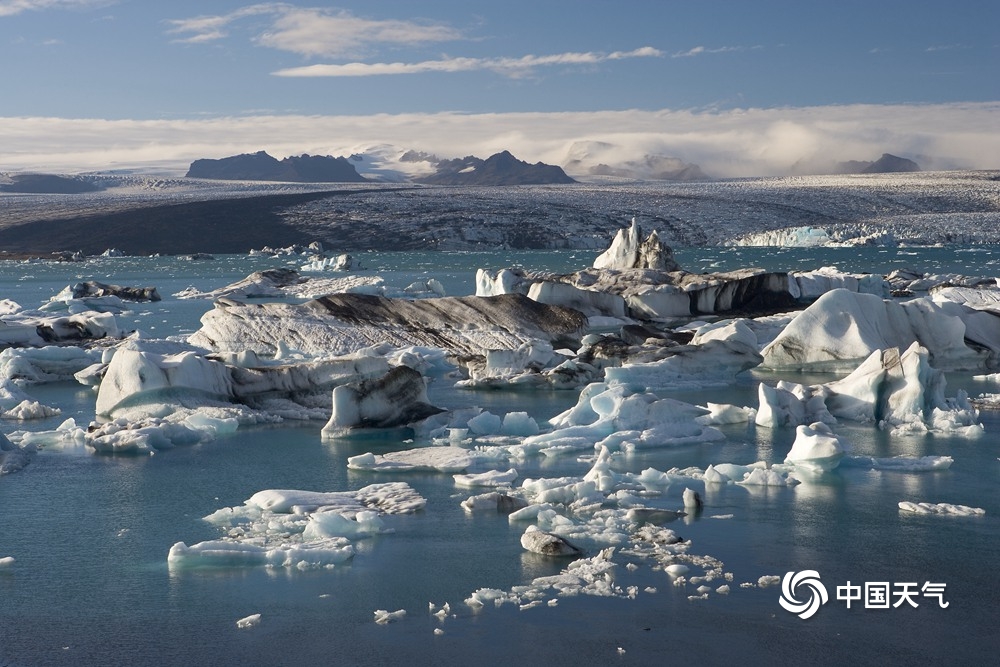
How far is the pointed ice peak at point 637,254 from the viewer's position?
1057 inches

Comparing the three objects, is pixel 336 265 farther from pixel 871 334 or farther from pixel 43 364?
pixel 871 334

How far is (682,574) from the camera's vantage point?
672 centimetres

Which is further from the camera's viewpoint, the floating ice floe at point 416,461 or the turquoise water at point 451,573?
the floating ice floe at point 416,461

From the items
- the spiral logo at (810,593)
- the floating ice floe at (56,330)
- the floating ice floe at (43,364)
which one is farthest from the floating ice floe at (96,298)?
the spiral logo at (810,593)

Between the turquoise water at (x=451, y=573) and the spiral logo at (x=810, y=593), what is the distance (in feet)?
0.28

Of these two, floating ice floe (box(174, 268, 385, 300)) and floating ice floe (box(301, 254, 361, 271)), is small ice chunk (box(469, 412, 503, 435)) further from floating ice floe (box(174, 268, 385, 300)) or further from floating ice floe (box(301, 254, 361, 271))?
floating ice floe (box(301, 254, 361, 271))

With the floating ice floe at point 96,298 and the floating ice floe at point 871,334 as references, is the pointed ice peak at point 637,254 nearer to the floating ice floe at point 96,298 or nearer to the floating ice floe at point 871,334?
the floating ice floe at point 871,334

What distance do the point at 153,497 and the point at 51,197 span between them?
10661 centimetres

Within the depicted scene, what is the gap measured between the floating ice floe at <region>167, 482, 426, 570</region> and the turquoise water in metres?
0.13

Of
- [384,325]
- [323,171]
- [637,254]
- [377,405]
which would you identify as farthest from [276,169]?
[377,405]

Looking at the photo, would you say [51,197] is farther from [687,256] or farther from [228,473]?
[228,473]

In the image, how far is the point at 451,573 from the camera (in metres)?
6.85

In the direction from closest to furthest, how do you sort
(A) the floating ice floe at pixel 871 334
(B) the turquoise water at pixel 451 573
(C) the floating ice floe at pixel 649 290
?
(B) the turquoise water at pixel 451 573 < (A) the floating ice floe at pixel 871 334 < (C) the floating ice floe at pixel 649 290

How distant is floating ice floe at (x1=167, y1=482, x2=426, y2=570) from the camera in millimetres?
7160
